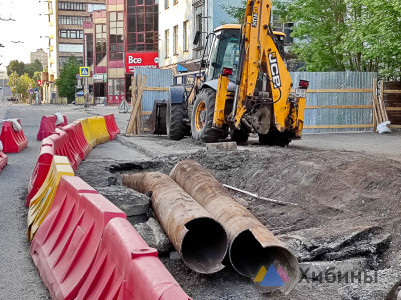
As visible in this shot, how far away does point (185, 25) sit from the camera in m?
37.8

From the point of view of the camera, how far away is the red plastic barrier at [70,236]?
4.11m

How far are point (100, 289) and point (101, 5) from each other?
13124cm

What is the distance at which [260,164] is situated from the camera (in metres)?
10.2

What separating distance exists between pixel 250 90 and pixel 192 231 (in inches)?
292

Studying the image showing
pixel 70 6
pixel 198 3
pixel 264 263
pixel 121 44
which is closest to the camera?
pixel 264 263

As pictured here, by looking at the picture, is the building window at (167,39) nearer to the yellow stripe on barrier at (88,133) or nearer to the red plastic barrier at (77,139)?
the yellow stripe on barrier at (88,133)

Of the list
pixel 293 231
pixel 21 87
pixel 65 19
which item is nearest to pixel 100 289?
pixel 293 231

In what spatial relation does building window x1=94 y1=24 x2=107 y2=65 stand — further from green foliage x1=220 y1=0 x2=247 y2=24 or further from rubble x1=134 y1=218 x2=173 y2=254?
rubble x1=134 y1=218 x2=173 y2=254

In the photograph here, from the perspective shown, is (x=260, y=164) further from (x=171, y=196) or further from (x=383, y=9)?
(x=383, y=9)

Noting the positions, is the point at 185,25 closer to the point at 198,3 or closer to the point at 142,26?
the point at 198,3

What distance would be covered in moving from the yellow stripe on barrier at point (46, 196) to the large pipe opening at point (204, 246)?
1.44 meters

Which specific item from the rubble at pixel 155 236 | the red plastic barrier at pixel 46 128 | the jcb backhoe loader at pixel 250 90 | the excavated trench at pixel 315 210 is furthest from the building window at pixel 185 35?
the rubble at pixel 155 236

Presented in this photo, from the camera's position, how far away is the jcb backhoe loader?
12.7 meters

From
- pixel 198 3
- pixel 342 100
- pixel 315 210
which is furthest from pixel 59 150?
pixel 198 3
